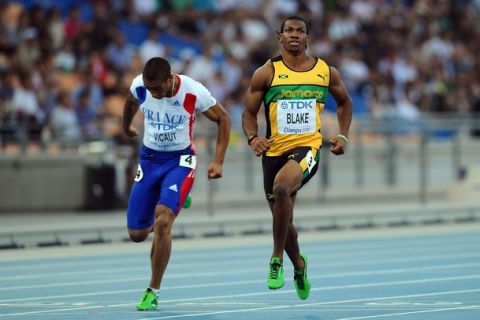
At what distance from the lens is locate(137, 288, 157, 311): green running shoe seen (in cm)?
1055

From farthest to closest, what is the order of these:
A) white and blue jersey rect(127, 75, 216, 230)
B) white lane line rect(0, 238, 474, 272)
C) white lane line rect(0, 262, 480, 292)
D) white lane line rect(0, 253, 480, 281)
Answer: white lane line rect(0, 238, 474, 272) → white lane line rect(0, 253, 480, 281) → white lane line rect(0, 262, 480, 292) → white and blue jersey rect(127, 75, 216, 230)

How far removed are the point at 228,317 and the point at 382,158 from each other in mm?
13967

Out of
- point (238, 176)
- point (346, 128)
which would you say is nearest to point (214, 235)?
point (238, 176)

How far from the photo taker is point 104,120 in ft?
72.0

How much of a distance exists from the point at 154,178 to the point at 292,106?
1217 millimetres

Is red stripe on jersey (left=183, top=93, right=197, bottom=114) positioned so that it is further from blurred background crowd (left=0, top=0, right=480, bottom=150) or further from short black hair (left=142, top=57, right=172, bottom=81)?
blurred background crowd (left=0, top=0, right=480, bottom=150)

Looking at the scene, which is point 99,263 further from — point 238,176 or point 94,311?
point 238,176

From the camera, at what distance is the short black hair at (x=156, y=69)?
35.0 feet

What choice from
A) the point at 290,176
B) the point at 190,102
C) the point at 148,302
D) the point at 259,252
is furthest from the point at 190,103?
the point at 259,252

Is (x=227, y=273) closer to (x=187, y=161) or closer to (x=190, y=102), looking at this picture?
(x=187, y=161)

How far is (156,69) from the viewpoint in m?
10.7

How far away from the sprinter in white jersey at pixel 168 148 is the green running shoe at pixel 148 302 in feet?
1.84

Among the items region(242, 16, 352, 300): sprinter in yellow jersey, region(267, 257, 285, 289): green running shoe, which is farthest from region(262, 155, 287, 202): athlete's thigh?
region(267, 257, 285, 289): green running shoe

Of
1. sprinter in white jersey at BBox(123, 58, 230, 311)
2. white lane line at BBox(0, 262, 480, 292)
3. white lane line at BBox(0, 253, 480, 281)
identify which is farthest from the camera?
white lane line at BBox(0, 253, 480, 281)
